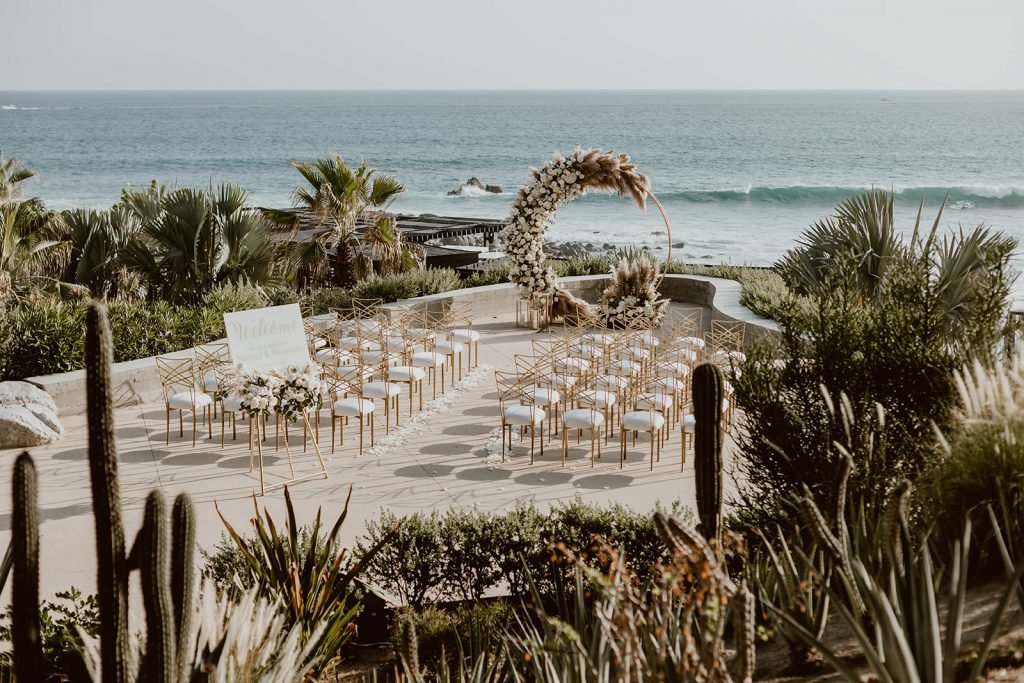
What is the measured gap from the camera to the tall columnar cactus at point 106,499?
360 centimetres

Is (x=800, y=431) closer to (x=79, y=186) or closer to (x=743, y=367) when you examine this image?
(x=743, y=367)

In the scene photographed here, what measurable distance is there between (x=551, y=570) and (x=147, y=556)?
2.85 meters

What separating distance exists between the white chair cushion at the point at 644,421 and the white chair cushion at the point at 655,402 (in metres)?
0.30

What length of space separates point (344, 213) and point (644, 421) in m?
8.37

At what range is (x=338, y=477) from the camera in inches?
347

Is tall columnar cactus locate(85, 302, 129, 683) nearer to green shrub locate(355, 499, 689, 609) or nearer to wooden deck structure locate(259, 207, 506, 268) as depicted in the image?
Answer: green shrub locate(355, 499, 689, 609)

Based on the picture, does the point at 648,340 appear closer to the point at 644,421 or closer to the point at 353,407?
the point at 644,421

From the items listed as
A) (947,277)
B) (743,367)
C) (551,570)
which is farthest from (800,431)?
(947,277)

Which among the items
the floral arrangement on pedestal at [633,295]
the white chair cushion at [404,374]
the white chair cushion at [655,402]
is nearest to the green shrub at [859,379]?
the white chair cushion at [655,402]

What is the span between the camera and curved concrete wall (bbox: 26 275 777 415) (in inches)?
413

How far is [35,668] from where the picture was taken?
159 inches

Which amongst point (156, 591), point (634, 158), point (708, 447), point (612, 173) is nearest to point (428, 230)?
point (612, 173)

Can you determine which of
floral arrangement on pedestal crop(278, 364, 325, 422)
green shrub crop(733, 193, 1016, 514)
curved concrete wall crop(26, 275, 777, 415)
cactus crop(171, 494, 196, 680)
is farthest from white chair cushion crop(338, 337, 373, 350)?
cactus crop(171, 494, 196, 680)

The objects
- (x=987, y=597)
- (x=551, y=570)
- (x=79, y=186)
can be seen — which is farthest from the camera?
(x=79, y=186)
